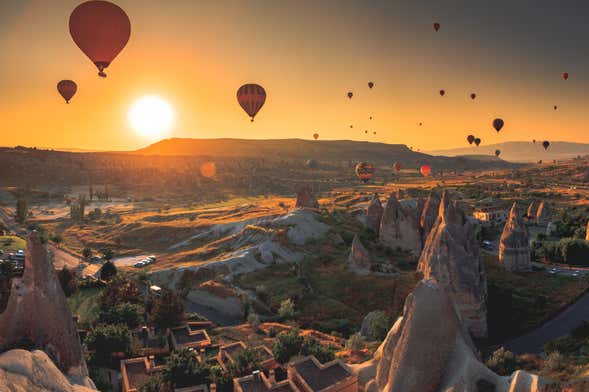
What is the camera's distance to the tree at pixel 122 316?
94.4 ft

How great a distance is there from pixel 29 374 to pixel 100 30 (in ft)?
78.7

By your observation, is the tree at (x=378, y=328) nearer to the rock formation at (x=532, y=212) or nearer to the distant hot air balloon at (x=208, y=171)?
the rock formation at (x=532, y=212)

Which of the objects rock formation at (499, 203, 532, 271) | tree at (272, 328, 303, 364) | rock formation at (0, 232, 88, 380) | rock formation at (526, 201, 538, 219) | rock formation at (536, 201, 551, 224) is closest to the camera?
rock formation at (0, 232, 88, 380)

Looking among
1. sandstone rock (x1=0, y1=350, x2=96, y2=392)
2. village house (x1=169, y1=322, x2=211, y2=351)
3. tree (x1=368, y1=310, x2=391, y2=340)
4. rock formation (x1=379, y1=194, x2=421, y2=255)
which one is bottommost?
tree (x1=368, y1=310, x2=391, y2=340)

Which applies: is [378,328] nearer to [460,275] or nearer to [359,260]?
[460,275]

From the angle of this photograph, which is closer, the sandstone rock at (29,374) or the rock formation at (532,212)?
the sandstone rock at (29,374)

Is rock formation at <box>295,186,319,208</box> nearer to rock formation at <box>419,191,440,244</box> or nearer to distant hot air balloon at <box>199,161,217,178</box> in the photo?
rock formation at <box>419,191,440,244</box>

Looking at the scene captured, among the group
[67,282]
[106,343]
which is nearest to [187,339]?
[106,343]

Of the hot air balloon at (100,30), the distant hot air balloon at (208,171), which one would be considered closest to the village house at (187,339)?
the hot air balloon at (100,30)

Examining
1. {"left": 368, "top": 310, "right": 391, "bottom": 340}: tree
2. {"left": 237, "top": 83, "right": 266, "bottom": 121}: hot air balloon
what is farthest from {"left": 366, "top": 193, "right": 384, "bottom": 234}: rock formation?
{"left": 368, "top": 310, "right": 391, "bottom": 340}: tree

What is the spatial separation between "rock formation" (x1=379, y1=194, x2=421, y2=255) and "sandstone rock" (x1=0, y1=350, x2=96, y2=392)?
145ft

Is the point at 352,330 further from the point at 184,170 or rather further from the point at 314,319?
the point at 184,170

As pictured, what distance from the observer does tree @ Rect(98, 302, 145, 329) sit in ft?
94.4

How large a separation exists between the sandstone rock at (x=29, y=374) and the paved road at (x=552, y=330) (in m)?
29.8
